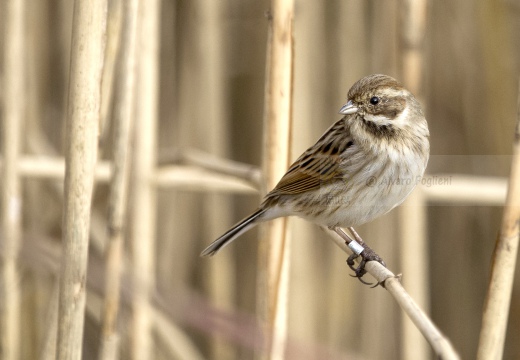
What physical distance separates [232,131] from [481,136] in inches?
54.6

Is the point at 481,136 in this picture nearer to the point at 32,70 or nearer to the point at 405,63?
the point at 405,63

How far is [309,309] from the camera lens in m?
3.61

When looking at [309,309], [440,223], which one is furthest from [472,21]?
[309,309]

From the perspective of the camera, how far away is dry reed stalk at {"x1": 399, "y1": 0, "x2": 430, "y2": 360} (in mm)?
2605

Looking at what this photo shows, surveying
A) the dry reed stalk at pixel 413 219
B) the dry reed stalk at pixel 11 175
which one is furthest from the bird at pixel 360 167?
the dry reed stalk at pixel 11 175

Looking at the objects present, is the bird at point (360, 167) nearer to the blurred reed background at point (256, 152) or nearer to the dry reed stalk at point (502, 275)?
the blurred reed background at point (256, 152)

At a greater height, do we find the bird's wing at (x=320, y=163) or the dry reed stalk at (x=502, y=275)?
the bird's wing at (x=320, y=163)

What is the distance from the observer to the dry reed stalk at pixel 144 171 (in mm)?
2859

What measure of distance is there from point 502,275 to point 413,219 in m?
1.18

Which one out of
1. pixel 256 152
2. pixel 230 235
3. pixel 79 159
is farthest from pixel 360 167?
pixel 256 152

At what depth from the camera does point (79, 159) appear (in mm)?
1809

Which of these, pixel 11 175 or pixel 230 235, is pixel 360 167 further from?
pixel 11 175

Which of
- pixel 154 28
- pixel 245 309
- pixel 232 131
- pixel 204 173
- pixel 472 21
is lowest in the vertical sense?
pixel 245 309

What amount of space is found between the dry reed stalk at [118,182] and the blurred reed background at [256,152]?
0.62 metres
